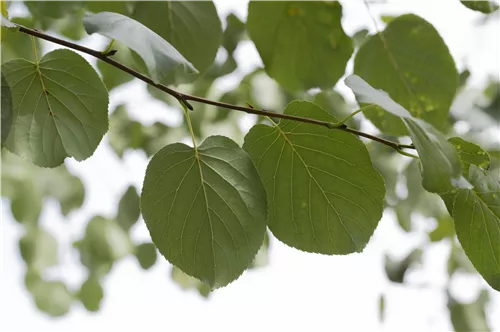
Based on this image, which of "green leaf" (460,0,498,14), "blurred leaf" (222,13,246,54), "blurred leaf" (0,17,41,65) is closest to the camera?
"green leaf" (460,0,498,14)

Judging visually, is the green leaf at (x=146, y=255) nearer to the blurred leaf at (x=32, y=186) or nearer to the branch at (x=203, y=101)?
the blurred leaf at (x=32, y=186)

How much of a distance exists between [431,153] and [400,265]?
668 millimetres

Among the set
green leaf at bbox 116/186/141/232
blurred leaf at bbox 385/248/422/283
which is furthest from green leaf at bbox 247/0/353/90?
blurred leaf at bbox 385/248/422/283

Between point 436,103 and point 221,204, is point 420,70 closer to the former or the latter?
point 436,103

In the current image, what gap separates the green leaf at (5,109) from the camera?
275mm

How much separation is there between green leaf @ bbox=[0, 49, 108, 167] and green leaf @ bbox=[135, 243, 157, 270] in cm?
51

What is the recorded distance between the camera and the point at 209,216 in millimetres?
302

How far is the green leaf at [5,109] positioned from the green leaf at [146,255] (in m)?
0.55

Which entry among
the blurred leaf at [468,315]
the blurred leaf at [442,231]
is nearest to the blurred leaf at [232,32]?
the blurred leaf at [442,231]

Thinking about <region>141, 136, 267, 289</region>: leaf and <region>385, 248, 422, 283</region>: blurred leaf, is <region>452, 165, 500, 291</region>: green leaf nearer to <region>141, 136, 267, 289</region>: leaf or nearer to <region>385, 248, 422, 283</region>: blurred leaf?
<region>141, 136, 267, 289</region>: leaf

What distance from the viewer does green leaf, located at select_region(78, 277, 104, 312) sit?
34.0 inches

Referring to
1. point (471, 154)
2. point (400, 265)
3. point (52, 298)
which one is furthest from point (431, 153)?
point (52, 298)

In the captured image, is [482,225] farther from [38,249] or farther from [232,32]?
[38,249]

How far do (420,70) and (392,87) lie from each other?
26 millimetres
